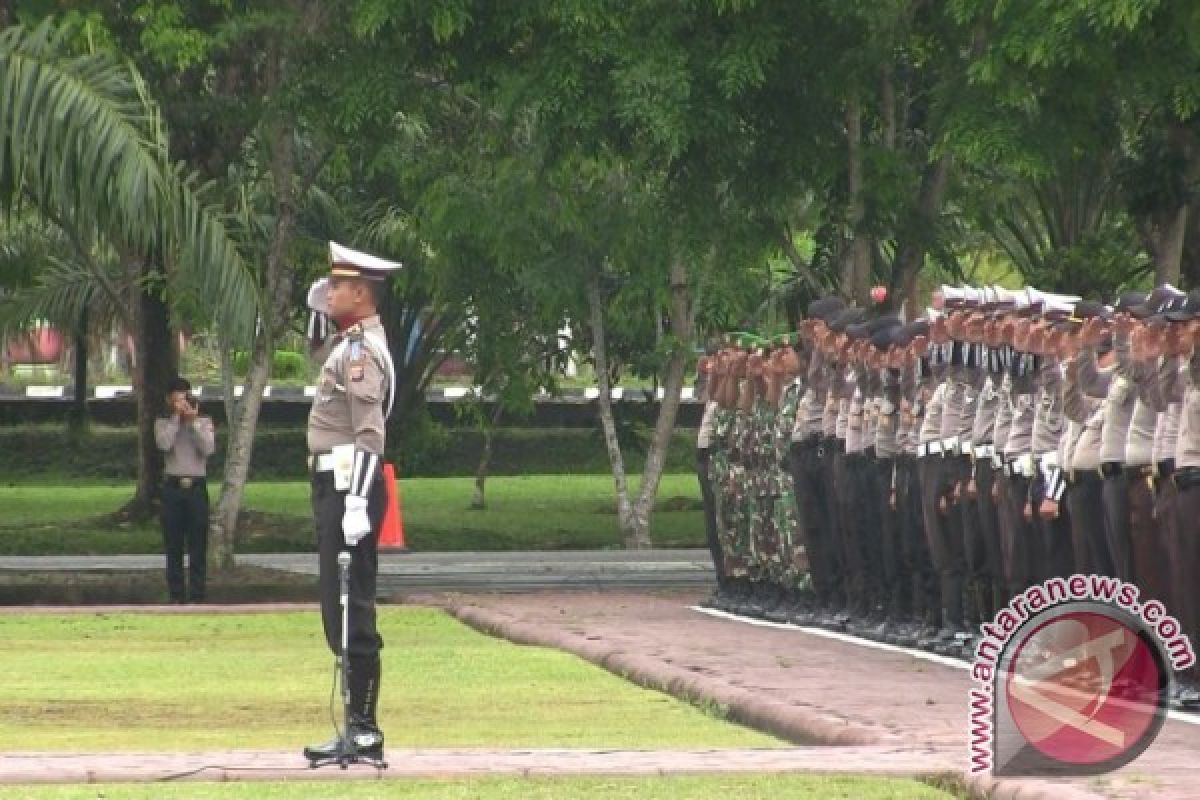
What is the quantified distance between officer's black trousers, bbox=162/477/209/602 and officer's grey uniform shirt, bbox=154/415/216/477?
0.59 feet

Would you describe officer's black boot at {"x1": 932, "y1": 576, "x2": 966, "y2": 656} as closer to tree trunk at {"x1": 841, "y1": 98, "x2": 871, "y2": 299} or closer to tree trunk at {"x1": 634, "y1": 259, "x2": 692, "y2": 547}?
tree trunk at {"x1": 841, "y1": 98, "x2": 871, "y2": 299}

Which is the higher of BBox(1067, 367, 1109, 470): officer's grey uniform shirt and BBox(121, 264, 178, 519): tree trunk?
BBox(121, 264, 178, 519): tree trunk

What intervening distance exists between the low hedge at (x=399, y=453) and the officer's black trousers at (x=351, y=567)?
36.1m

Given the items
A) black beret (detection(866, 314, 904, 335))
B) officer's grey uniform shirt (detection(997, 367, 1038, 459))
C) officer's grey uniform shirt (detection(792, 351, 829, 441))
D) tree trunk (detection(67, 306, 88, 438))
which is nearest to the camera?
officer's grey uniform shirt (detection(997, 367, 1038, 459))

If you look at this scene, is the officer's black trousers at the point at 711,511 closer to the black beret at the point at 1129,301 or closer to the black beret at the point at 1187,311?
the black beret at the point at 1129,301

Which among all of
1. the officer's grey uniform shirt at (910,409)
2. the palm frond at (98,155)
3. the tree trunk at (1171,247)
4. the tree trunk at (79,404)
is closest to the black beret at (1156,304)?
the officer's grey uniform shirt at (910,409)

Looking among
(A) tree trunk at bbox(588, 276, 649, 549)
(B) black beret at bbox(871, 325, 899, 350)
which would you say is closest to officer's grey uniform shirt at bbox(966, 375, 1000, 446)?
(B) black beret at bbox(871, 325, 899, 350)

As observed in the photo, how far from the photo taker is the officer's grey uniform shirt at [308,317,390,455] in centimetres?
1234

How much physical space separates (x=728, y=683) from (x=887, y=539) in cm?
468

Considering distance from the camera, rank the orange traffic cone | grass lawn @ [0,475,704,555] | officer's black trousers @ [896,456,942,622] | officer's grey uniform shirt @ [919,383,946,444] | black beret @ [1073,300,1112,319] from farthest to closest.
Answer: grass lawn @ [0,475,704,555], officer's black trousers @ [896,456,942,622], officer's grey uniform shirt @ [919,383,946,444], black beret @ [1073,300,1112,319], the orange traffic cone

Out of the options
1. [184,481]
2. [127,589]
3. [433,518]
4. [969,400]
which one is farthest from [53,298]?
[969,400]

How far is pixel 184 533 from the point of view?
2609cm

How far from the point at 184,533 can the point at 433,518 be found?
1513 cm

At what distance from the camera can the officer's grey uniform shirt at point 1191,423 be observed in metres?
14.9
